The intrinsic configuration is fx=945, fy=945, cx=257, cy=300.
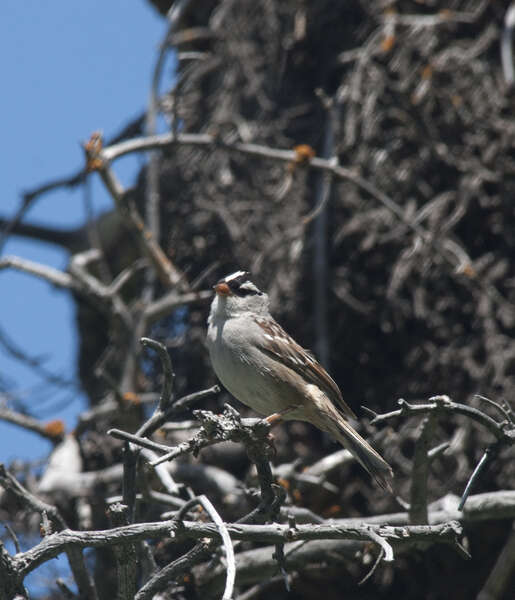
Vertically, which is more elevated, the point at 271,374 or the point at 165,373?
the point at 165,373

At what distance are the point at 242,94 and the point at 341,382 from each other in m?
2.15

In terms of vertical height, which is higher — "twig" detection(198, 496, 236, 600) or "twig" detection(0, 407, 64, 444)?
"twig" detection(198, 496, 236, 600)

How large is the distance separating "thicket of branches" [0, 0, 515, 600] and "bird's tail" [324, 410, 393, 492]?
0.40 metres

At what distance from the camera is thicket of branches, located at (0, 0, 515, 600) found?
4.96 m

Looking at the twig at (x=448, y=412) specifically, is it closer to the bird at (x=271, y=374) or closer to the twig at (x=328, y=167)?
the bird at (x=271, y=374)

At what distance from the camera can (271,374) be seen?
155 inches

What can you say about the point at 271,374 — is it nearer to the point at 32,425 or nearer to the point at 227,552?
Answer: the point at 227,552

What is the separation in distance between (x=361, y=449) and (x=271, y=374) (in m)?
0.50

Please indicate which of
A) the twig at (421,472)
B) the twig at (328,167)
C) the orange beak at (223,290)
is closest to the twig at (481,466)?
the twig at (421,472)

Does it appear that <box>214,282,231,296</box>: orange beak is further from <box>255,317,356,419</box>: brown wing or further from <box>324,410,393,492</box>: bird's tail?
<box>324,410,393,492</box>: bird's tail

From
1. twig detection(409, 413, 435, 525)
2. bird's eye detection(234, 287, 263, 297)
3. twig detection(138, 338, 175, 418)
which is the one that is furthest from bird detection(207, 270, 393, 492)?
twig detection(138, 338, 175, 418)

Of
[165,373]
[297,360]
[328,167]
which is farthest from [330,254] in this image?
[165,373]

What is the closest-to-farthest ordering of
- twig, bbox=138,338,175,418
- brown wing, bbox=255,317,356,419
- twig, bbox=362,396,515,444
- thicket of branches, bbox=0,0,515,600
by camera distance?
twig, bbox=362,396,515,444 < twig, bbox=138,338,175,418 < brown wing, bbox=255,317,356,419 < thicket of branches, bbox=0,0,515,600

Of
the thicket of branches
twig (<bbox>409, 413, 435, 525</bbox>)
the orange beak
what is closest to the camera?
twig (<bbox>409, 413, 435, 525</bbox>)
